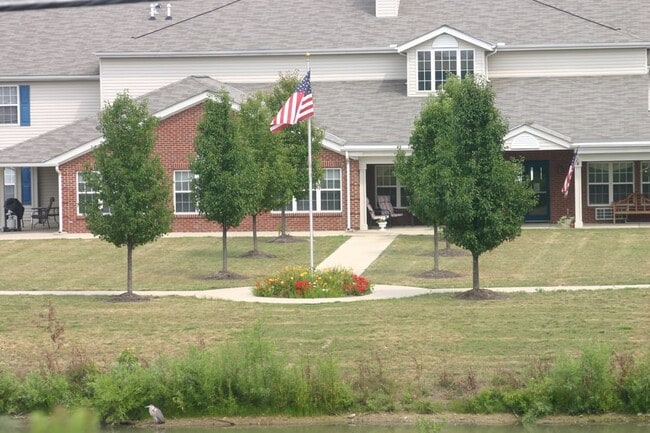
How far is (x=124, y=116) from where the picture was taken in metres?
26.4

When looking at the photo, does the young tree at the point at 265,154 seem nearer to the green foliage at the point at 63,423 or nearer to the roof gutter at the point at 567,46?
the roof gutter at the point at 567,46

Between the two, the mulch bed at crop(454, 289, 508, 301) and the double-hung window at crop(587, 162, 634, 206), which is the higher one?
the double-hung window at crop(587, 162, 634, 206)

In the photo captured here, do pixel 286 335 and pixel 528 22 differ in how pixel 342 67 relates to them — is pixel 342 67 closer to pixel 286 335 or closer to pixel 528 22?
pixel 528 22

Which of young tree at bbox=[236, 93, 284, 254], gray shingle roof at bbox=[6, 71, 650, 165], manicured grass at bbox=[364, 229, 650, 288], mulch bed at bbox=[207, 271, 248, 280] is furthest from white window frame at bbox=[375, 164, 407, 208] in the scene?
mulch bed at bbox=[207, 271, 248, 280]

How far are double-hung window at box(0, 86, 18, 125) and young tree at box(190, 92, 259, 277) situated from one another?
57.8 ft

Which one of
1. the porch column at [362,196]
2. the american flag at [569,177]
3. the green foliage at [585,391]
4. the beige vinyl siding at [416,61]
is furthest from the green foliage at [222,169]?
the green foliage at [585,391]

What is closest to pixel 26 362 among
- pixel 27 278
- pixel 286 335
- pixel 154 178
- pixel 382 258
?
pixel 286 335

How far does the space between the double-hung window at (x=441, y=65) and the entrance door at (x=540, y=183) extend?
408 centimetres

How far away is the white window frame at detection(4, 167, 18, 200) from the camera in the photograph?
45.0 metres

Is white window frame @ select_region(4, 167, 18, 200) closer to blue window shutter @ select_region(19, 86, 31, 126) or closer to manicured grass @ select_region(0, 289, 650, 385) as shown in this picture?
blue window shutter @ select_region(19, 86, 31, 126)

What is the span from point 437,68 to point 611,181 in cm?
723

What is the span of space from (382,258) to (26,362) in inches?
600

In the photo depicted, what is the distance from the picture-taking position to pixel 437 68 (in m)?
42.9

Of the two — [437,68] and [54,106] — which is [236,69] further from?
[437,68]
